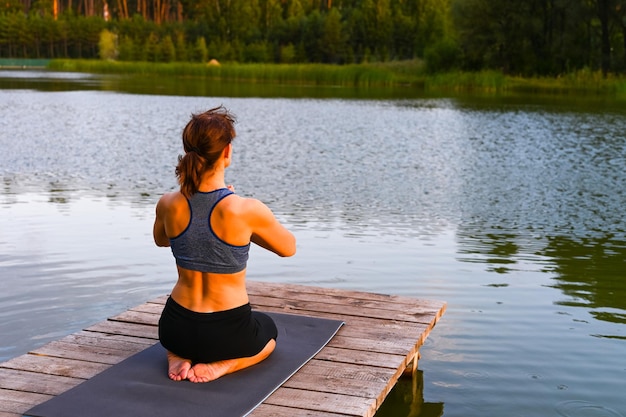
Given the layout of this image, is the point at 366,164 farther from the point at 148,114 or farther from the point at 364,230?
the point at 148,114

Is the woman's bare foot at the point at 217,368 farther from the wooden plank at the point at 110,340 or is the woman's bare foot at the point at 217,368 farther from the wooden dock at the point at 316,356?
the wooden plank at the point at 110,340

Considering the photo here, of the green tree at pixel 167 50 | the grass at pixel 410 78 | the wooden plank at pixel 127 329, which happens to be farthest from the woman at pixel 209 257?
the green tree at pixel 167 50

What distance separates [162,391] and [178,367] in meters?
0.18

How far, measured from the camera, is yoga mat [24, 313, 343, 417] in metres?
3.24

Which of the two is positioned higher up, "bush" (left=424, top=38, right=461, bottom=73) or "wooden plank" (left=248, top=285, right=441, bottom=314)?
"bush" (left=424, top=38, right=461, bottom=73)

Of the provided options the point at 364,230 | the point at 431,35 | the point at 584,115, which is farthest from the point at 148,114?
the point at 431,35

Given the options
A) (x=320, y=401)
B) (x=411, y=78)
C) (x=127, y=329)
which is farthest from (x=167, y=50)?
(x=320, y=401)

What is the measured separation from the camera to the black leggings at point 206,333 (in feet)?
11.7

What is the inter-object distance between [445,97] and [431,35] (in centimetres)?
3332

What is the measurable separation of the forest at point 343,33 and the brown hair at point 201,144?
40485 millimetres

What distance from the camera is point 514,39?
1761 inches

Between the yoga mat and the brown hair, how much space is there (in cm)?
81

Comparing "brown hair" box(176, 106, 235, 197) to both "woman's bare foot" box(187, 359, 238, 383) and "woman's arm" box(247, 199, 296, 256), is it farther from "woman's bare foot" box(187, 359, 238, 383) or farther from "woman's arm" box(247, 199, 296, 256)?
"woman's bare foot" box(187, 359, 238, 383)

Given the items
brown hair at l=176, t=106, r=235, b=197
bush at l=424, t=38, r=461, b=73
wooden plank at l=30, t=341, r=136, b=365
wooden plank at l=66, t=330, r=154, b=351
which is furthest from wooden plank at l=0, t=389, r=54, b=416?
bush at l=424, t=38, r=461, b=73
